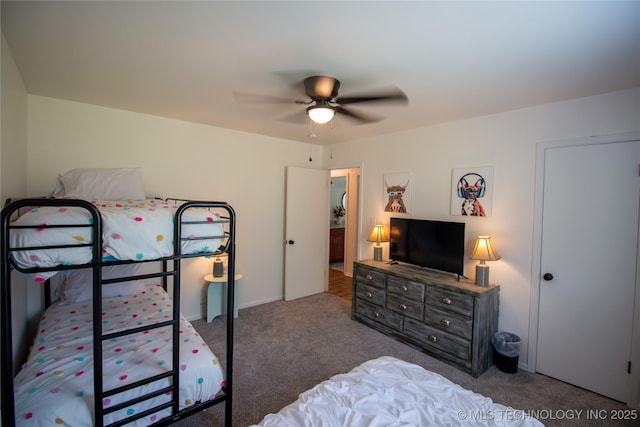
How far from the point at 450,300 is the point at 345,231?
3.22m

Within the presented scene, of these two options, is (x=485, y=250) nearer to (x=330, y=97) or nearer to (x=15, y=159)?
(x=330, y=97)

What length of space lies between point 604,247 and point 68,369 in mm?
3834

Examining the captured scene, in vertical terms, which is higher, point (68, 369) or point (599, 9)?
point (599, 9)

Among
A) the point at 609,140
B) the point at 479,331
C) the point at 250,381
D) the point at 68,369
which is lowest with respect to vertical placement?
the point at 250,381

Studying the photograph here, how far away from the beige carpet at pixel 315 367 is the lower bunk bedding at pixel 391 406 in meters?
0.94

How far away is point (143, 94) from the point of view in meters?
2.65

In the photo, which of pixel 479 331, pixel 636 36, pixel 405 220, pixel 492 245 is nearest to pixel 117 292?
pixel 405 220

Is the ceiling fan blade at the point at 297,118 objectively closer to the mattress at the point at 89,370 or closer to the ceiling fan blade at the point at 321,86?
the ceiling fan blade at the point at 321,86

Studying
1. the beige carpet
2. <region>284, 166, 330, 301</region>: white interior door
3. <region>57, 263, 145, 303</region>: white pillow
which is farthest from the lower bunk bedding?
<region>284, 166, 330, 301</region>: white interior door

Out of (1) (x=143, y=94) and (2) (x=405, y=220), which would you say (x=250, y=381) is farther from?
(1) (x=143, y=94)

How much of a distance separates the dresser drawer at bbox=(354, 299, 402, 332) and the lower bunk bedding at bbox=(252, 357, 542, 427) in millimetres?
1632

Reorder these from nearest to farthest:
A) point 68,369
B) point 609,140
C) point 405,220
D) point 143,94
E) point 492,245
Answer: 1. point 68,369
2. point 609,140
3. point 143,94
4. point 492,245
5. point 405,220

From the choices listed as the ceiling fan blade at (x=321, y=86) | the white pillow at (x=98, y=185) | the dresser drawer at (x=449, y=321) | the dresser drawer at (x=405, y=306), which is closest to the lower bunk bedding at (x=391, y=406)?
the dresser drawer at (x=449, y=321)

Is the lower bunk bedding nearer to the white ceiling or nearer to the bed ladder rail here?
the bed ladder rail
